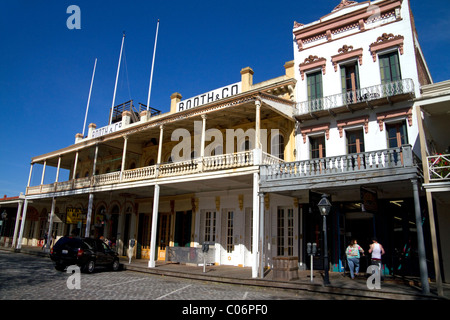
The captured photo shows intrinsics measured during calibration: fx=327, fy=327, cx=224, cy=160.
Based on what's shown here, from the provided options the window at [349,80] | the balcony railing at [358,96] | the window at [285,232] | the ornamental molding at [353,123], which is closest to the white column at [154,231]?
the window at [285,232]

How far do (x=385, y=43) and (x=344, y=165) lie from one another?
20.0 feet

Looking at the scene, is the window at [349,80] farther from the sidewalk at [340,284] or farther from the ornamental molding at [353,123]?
the sidewalk at [340,284]

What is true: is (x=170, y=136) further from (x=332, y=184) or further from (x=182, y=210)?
(x=332, y=184)

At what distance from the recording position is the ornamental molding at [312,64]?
1514 cm

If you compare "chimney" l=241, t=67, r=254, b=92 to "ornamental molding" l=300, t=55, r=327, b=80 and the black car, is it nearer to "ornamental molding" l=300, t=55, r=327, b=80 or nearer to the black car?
"ornamental molding" l=300, t=55, r=327, b=80

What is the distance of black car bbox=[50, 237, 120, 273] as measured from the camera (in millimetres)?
13164

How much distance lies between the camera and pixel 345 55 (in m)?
14.6

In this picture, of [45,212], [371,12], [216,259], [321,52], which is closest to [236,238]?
[216,259]

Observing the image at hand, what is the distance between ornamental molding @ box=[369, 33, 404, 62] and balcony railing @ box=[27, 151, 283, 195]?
6.14 meters

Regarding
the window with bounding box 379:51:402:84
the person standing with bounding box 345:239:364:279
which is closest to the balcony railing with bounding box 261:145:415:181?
the person standing with bounding box 345:239:364:279

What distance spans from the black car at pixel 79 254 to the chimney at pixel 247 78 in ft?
33.8

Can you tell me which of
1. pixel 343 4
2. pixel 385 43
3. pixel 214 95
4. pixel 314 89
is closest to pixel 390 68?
pixel 385 43

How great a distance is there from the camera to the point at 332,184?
11375mm

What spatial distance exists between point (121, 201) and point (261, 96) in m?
13.8
